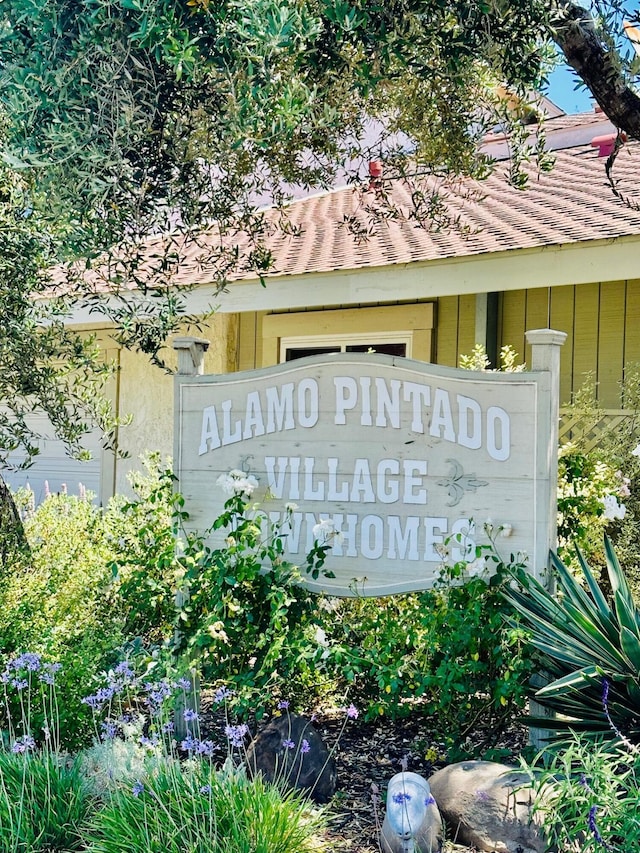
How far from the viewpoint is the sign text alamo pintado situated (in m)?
4.18

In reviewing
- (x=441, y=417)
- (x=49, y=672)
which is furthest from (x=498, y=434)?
(x=49, y=672)

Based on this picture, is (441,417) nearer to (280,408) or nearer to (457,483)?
(457,483)

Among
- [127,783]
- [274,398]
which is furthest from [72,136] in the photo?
[127,783]

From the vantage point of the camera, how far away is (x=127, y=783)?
3.50 metres

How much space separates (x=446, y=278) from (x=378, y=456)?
2963mm

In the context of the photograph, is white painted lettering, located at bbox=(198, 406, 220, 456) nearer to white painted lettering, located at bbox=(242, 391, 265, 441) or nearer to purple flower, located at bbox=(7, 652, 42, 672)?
white painted lettering, located at bbox=(242, 391, 265, 441)

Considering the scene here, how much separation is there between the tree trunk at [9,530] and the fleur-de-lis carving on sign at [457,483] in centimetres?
300

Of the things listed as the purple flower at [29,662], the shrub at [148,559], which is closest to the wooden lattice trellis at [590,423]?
the shrub at [148,559]

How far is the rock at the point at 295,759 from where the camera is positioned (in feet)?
13.0

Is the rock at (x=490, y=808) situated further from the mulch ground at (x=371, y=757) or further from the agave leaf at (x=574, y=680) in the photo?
the agave leaf at (x=574, y=680)

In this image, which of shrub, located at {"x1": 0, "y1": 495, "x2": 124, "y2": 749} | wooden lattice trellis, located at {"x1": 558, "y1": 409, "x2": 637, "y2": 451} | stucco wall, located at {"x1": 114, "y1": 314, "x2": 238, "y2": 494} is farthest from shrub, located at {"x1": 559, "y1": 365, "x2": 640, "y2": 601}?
stucco wall, located at {"x1": 114, "y1": 314, "x2": 238, "y2": 494}

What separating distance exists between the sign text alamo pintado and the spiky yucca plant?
0.22 metres

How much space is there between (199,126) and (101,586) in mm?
2572

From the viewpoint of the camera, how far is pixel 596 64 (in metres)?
4.27
